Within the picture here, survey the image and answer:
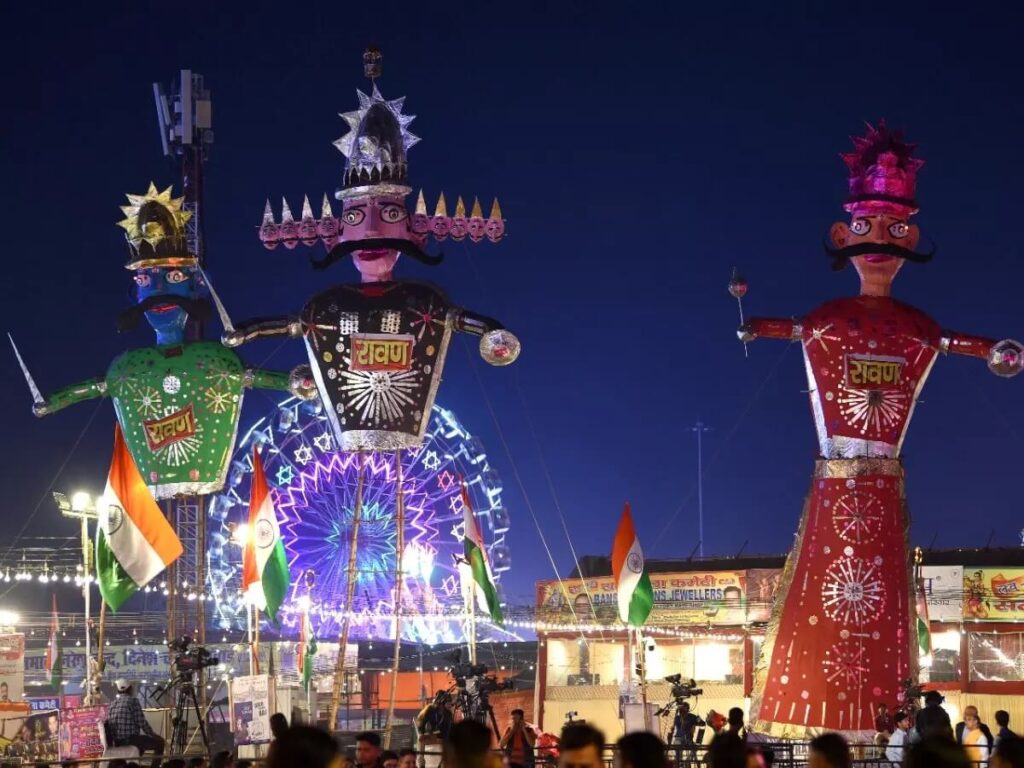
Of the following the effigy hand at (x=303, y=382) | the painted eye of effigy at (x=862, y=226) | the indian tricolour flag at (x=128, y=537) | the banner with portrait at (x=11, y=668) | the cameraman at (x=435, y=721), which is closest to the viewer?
the cameraman at (x=435, y=721)

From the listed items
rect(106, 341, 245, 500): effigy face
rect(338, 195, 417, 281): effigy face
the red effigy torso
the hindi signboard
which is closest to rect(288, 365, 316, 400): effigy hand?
rect(106, 341, 245, 500): effigy face

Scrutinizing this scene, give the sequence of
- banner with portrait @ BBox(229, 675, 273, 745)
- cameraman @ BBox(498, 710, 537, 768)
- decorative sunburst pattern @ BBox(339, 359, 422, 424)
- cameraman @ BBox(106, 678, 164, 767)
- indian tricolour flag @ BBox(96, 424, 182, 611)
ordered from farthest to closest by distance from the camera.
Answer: decorative sunburst pattern @ BBox(339, 359, 422, 424)
indian tricolour flag @ BBox(96, 424, 182, 611)
cameraman @ BBox(106, 678, 164, 767)
banner with portrait @ BBox(229, 675, 273, 745)
cameraman @ BBox(498, 710, 537, 768)

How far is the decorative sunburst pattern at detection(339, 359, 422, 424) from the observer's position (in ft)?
77.7

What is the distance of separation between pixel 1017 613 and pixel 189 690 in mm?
17323

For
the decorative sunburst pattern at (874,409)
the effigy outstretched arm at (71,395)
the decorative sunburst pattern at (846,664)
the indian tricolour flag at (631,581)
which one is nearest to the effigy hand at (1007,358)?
the decorative sunburst pattern at (874,409)

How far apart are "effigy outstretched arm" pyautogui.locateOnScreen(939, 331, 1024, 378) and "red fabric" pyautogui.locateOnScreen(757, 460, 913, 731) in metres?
1.90

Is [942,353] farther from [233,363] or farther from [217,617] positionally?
[217,617]

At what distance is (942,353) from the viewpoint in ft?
77.7

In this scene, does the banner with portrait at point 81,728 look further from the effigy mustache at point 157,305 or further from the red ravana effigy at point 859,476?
the red ravana effigy at point 859,476

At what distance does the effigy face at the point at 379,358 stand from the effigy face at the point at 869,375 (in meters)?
5.21

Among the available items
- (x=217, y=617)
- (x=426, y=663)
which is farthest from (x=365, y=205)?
(x=426, y=663)

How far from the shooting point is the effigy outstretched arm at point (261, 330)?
968 inches

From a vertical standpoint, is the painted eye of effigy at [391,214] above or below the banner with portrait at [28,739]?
above

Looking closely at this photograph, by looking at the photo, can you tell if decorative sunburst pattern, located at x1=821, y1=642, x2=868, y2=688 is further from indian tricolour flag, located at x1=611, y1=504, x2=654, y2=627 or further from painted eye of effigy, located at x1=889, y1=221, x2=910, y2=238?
painted eye of effigy, located at x1=889, y1=221, x2=910, y2=238
